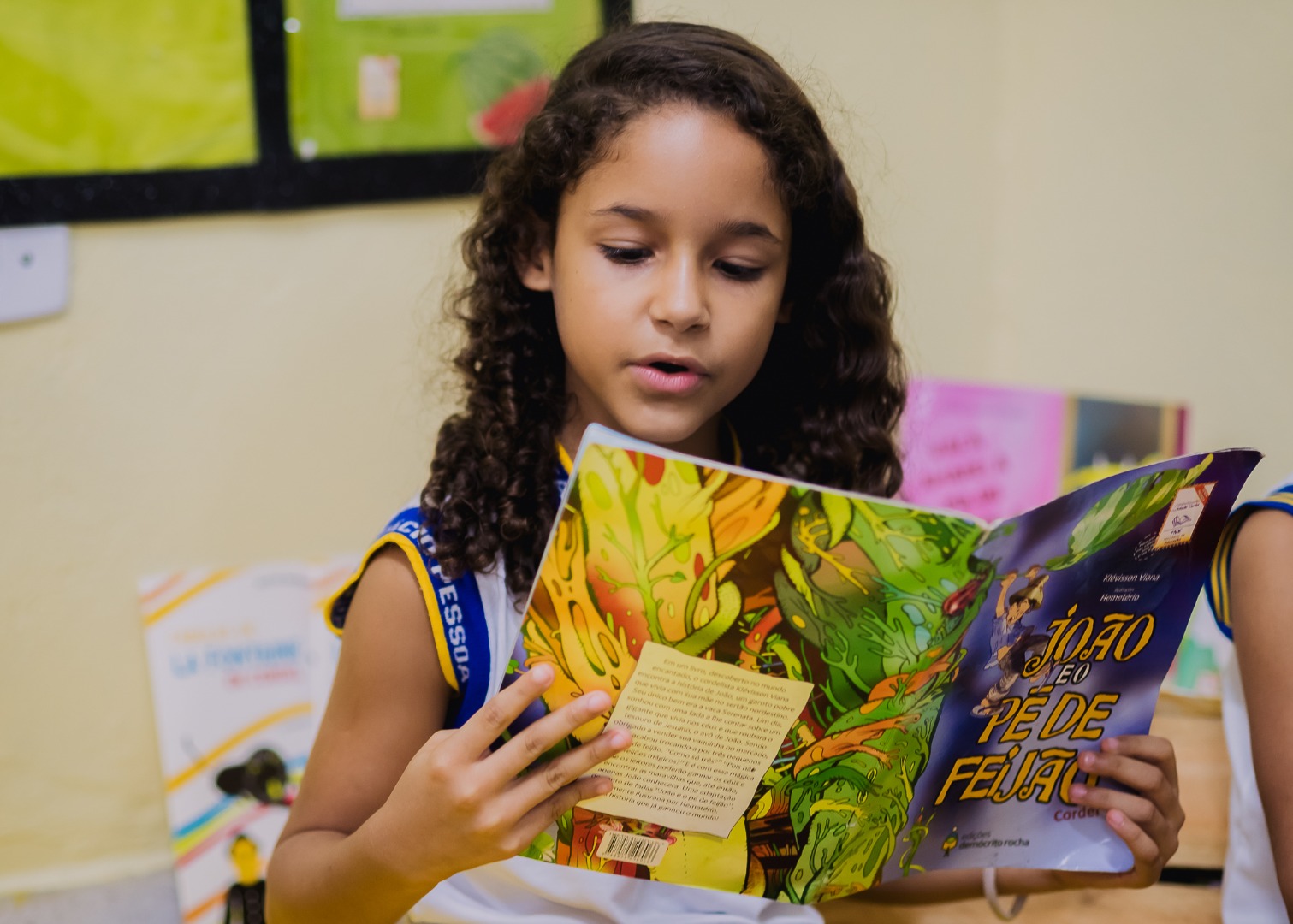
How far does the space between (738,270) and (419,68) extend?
0.54 m

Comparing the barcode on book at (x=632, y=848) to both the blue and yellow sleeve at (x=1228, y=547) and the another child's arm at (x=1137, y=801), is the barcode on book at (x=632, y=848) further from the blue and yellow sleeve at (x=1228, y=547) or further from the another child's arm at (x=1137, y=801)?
the blue and yellow sleeve at (x=1228, y=547)

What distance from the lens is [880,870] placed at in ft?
2.25

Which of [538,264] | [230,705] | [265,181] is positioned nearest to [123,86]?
[265,181]

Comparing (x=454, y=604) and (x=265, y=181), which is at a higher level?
(x=265, y=181)

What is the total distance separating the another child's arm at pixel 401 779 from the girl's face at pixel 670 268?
0.61ft

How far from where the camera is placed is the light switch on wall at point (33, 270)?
100cm

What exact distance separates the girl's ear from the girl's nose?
0.14m

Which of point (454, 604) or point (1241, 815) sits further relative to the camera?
point (1241, 815)

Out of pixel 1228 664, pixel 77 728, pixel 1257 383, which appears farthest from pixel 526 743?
pixel 1257 383

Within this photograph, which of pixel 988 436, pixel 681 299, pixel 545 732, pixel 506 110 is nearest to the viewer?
Answer: pixel 545 732

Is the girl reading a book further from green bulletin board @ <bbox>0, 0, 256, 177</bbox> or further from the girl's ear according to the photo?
green bulletin board @ <bbox>0, 0, 256, 177</bbox>

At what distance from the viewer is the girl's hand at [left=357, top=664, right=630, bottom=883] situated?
54 centimetres

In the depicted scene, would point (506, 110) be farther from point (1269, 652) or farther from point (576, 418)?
point (1269, 652)

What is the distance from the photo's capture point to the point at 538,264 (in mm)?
804
